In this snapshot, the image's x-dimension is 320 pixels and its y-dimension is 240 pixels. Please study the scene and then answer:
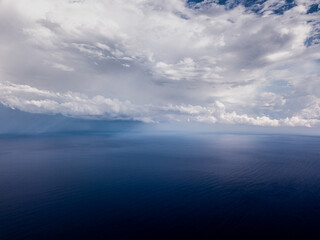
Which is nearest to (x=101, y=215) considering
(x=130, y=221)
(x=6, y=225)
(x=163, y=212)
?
(x=130, y=221)

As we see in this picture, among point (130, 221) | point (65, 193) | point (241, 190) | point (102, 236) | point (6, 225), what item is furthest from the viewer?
point (241, 190)

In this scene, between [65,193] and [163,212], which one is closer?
[163,212]

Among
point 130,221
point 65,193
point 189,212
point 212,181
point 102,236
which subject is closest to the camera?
point 102,236

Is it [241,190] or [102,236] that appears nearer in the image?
[102,236]

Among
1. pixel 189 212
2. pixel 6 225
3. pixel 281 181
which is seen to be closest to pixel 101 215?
pixel 6 225

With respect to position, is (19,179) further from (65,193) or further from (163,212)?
(163,212)

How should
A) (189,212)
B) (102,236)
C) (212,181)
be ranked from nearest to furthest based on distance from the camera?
(102,236), (189,212), (212,181)

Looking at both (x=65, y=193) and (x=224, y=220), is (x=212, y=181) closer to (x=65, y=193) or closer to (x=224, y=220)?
(x=224, y=220)

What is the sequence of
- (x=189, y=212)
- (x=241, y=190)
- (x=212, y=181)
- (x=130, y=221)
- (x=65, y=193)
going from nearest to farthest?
(x=130, y=221)
(x=189, y=212)
(x=65, y=193)
(x=241, y=190)
(x=212, y=181)
